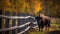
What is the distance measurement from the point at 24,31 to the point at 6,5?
628 millimetres

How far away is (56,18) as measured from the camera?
2.91 m

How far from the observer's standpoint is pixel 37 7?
2.87 meters

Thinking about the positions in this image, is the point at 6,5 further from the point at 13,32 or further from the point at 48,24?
the point at 48,24

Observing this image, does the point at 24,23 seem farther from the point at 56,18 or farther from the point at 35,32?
the point at 56,18

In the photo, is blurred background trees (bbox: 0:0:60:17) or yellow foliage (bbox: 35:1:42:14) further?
yellow foliage (bbox: 35:1:42:14)

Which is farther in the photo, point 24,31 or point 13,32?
point 24,31

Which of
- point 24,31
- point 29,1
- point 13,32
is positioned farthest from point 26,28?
point 29,1

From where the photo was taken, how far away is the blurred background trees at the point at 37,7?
2729 millimetres

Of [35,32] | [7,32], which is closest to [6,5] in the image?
[7,32]

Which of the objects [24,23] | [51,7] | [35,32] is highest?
[51,7]

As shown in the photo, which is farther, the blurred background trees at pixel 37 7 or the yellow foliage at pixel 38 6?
the yellow foliage at pixel 38 6

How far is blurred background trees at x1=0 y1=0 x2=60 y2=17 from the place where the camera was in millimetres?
2729

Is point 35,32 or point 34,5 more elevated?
point 34,5

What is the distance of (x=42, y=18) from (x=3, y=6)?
863 mm
